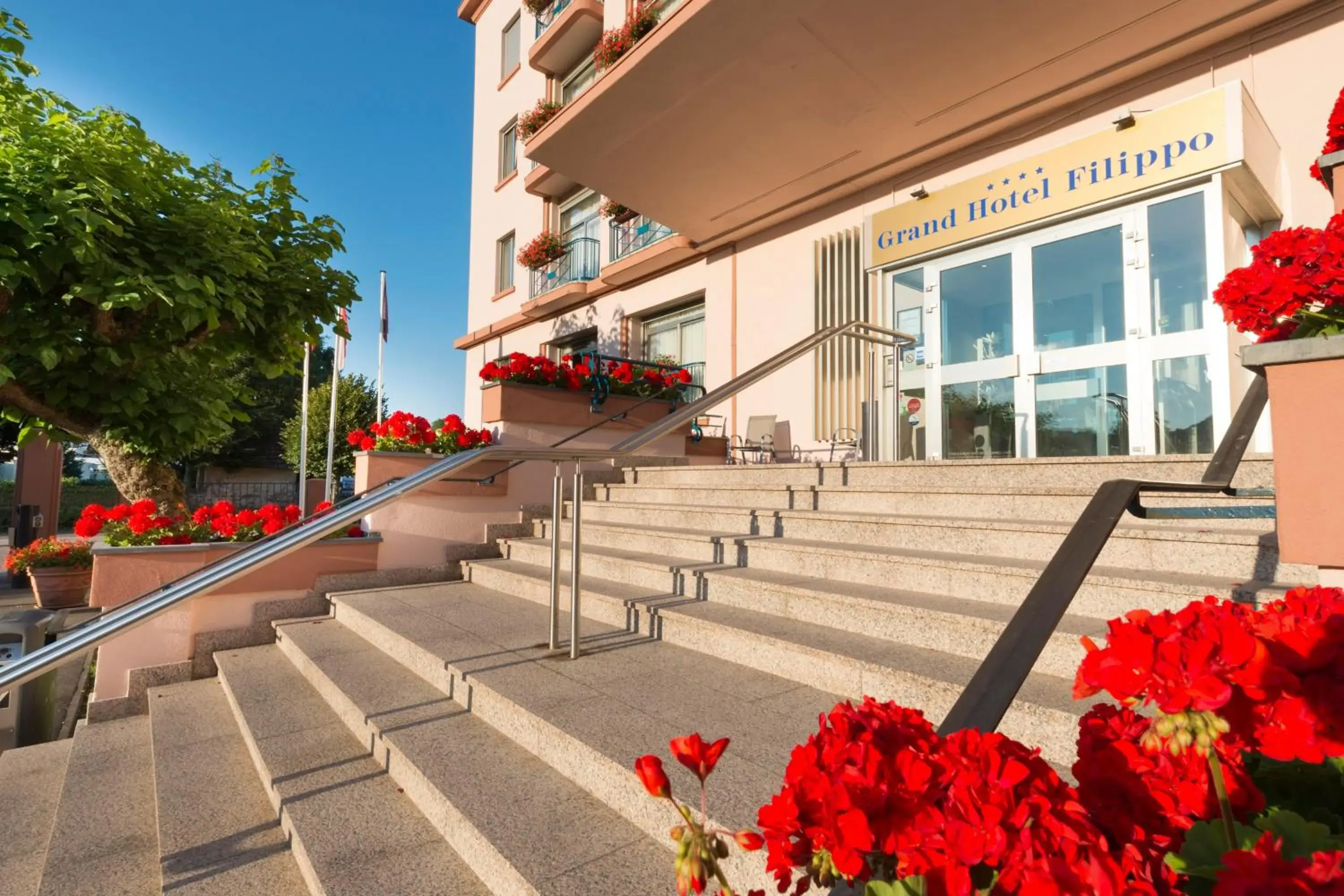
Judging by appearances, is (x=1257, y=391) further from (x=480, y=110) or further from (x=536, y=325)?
(x=480, y=110)

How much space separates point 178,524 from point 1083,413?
720cm

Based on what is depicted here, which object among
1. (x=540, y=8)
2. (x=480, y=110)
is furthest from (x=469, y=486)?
(x=480, y=110)

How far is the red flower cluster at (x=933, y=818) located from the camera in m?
0.65

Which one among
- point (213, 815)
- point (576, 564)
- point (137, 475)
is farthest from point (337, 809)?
point (137, 475)

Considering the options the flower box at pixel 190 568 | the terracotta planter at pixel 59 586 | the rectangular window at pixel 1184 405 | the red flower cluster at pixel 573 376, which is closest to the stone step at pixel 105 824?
the flower box at pixel 190 568

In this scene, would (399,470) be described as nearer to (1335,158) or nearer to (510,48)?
(1335,158)

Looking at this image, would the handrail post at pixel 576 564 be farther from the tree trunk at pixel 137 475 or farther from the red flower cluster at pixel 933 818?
the tree trunk at pixel 137 475

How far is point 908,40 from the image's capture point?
18.9ft

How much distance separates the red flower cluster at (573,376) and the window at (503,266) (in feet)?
25.7

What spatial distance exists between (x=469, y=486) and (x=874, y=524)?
140 inches

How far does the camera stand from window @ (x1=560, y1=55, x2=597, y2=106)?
1245 centimetres

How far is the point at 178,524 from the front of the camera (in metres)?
4.55

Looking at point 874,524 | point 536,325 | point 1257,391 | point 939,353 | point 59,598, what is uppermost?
point 536,325

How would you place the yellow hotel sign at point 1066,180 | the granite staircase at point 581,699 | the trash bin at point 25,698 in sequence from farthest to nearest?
1. the yellow hotel sign at point 1066,180
2. the trash bin at point 25,698
3. the granite staircase at point 581,699
